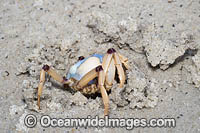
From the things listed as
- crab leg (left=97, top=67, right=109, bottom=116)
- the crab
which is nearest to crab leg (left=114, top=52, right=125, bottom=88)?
the crab

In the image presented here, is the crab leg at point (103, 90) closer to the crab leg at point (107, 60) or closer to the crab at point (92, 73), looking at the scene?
the crab at point (92, 73)

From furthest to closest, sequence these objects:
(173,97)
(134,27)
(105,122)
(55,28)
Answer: (55,28) → (134,27) → (173,97) → (105,122)

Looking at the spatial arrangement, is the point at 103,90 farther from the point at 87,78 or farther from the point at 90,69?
the point at 90,69

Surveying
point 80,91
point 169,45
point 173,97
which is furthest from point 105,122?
point 169,45

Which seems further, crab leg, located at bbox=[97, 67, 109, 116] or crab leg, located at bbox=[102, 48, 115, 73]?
crab leg, located at bbox=[102, 48, 115, 73]

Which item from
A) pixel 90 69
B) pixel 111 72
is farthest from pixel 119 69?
pixel 90 69

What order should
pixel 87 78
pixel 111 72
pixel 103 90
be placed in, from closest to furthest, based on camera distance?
1. pixel 103 90
2. pixel 87 78
3. pixel 111 72

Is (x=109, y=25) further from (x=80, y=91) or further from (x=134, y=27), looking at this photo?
(x=80, y=91)

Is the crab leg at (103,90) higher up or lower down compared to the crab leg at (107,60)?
lower down

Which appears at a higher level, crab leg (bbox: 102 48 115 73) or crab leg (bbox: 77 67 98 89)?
crab leg (bbox: 102 48 115 73)

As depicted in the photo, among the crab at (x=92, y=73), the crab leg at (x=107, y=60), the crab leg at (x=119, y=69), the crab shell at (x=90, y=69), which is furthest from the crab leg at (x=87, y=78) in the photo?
the crab leg at (x=119, y=69)

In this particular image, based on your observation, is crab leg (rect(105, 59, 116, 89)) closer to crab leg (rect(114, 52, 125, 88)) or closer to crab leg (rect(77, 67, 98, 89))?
crab leg (rect(114, 52, 125, 88))
